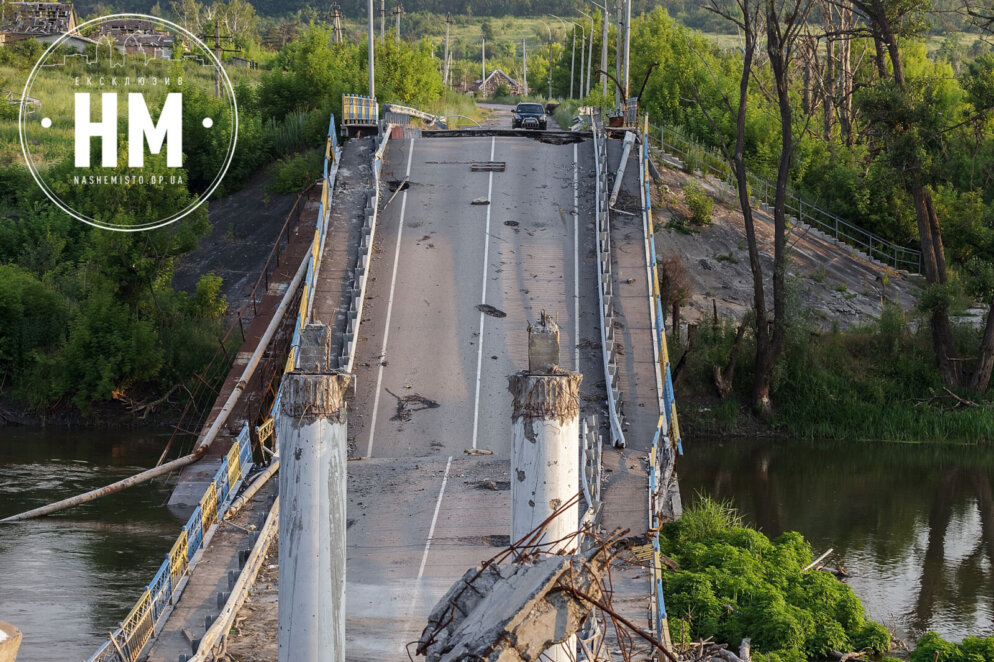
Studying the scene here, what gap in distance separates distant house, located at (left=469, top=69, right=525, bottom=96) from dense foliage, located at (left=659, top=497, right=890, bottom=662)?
102479mm

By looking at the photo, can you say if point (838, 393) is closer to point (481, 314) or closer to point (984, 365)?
point (984, 365)

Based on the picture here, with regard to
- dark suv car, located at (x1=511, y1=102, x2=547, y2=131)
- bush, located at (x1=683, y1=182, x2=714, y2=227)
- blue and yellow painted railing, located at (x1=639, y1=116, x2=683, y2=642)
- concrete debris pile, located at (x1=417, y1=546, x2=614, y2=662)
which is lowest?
blue and yellow painted railing, located at (x1=639, y1=116, x2=683, y2=642)

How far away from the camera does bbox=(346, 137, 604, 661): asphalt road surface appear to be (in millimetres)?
17234

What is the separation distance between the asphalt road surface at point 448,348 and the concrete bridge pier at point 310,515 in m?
5.09

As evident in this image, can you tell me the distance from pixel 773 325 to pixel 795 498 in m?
7.52

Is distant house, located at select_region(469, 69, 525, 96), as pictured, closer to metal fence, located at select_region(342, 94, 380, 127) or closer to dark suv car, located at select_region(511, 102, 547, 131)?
dark suv car, located at select_region(511, 102, 547, 131)

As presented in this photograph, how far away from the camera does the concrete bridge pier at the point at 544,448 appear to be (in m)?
9.41

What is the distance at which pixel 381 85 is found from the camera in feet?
157

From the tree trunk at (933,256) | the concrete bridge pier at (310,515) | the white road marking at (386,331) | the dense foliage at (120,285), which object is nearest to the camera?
the concrete bridge pier at (310,515)

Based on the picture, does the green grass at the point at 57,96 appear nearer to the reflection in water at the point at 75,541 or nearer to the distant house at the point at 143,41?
the distant house at the point at 143,41

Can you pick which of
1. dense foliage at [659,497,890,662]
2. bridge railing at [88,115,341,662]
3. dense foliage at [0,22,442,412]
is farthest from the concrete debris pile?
dense foliage at [0,22,442,412]

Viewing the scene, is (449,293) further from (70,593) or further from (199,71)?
(199,71)

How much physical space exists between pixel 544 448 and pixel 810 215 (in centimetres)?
3916

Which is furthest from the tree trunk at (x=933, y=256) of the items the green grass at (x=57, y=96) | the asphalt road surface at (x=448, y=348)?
the green grass at (x=57, y=96)
